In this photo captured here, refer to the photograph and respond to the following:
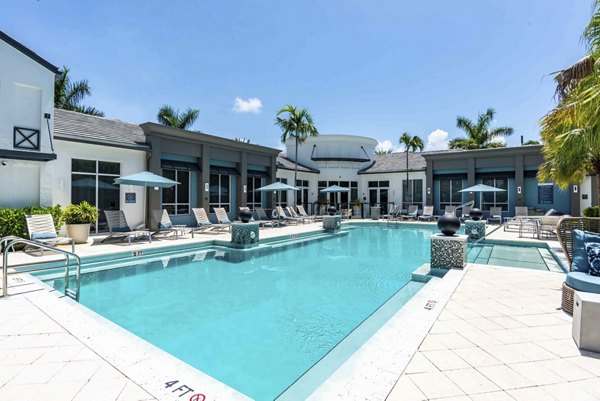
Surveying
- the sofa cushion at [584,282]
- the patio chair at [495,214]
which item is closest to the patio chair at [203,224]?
the sofa cushion at [584,282]

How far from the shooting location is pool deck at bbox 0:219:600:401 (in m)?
2.44

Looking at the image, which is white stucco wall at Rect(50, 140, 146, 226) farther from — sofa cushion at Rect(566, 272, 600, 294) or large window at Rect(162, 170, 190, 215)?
sofa cushion at Rect(566, 272, 600, 294)

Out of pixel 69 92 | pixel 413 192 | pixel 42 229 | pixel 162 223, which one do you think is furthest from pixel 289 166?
pixel 69 92

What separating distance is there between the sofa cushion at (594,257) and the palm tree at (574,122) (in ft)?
5.10

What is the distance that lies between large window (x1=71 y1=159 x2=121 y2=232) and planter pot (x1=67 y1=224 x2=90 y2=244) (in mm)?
1960

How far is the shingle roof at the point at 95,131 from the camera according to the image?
11.5m

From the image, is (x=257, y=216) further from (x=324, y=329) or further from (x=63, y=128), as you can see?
(x=324, y=329)

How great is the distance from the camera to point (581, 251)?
166 inches

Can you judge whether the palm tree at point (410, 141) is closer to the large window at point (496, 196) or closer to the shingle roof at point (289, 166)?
the large window at point (496, 196)

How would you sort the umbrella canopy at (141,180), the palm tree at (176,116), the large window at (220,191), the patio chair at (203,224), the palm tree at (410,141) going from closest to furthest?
the umbrella canopy at (141,180) < the patio chair at (203,224) < the large window at (220,191) < the palm tree at (410,141) < the palm tree at (176,116)

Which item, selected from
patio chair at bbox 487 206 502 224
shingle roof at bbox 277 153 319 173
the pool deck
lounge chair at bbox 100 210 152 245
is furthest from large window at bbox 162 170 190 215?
patio chair at bbox 487 206 502 224

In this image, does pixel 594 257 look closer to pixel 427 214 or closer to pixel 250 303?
pixel 250 303

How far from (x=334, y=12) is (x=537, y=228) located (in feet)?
36.6

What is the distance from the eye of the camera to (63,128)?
1164cm
